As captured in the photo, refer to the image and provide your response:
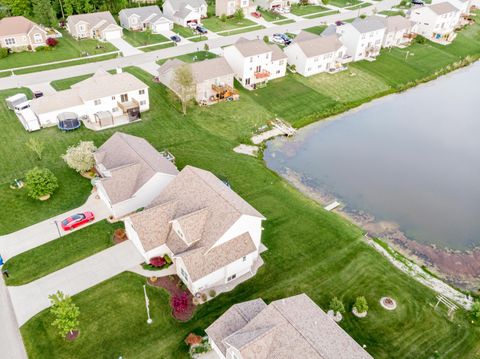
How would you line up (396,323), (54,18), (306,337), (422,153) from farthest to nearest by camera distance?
(54,18), (422,153), (396,323), (306,337)

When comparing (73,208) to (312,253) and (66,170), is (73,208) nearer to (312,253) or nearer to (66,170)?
(66,170)

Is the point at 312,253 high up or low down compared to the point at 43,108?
down

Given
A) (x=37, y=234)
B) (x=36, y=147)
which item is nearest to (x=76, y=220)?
(x=37, y=234)

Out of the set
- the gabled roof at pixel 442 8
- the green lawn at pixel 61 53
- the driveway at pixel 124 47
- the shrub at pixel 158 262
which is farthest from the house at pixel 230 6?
the shrub at pixel 158 262

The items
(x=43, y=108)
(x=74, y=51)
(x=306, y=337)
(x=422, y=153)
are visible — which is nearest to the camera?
(x=306, y=337)

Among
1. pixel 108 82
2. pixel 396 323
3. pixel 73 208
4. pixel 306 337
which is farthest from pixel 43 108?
pixel 396 323

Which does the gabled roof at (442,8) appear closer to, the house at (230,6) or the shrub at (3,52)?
the house at (230,6)

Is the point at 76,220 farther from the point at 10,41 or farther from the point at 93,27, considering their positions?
the point at 93,27

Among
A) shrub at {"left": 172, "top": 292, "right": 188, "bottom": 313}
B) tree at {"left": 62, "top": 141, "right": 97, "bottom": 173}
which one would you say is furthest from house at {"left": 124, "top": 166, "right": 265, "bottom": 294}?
tree at {"left": 62, "top": 141, "right": 97, "bottom": 173}
